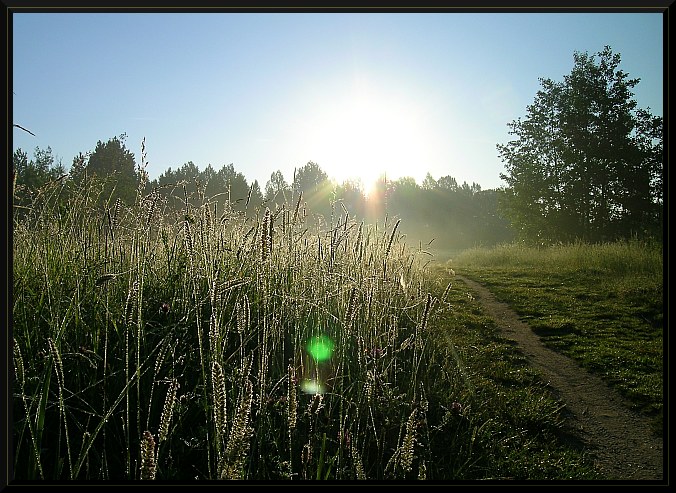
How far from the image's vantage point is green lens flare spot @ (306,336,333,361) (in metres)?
2.69

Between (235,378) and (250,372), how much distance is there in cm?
13

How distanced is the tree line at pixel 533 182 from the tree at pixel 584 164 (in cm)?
1

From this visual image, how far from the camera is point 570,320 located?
3.85m

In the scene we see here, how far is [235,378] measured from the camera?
2.19 metres

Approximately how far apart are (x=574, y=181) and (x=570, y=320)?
1587mm

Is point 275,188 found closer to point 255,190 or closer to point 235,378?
point 255,190

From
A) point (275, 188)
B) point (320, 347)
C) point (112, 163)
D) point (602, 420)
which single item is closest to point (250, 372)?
point (320, 347)

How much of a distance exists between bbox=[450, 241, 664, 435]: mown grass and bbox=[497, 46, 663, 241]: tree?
8.1 inches

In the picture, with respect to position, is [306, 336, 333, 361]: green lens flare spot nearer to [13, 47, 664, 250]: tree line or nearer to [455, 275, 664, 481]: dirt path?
[13, 47, 664, 250]: tree line

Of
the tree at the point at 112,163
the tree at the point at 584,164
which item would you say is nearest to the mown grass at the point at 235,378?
the tree at the point at 112,163

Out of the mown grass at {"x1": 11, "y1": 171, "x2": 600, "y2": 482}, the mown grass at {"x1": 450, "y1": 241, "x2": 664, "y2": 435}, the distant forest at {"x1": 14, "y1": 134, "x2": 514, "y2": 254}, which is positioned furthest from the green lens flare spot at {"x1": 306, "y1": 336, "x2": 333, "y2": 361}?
the mown grass at {"x1": 450, "y1": 241, "x2": 664, "y2": 435}

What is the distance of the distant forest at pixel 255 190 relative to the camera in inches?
106

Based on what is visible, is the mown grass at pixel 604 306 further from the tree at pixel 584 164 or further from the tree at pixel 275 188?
the tree at pixel 275 188

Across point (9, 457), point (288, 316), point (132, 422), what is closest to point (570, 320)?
point (288, 316)
